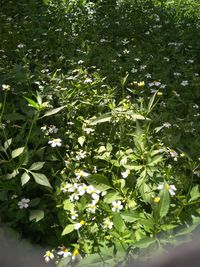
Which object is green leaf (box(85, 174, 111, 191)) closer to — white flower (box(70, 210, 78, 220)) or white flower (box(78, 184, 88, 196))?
white flower (box(78, 184, 88, 196))

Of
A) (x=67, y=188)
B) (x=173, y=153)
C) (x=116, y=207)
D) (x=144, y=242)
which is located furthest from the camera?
(x=173, y=153)

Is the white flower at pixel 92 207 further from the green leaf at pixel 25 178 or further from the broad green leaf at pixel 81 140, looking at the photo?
the broad green leaf at pixel 81 140

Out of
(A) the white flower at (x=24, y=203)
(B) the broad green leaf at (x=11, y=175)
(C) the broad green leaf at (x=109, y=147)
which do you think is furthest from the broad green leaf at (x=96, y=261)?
(C) the broad green leaf at (x=109, y=147)

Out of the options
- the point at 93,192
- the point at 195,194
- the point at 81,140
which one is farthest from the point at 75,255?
the point at 81,140

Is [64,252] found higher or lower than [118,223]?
lower

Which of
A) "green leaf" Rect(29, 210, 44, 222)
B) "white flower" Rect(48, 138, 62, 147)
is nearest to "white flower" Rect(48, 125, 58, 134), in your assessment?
"white flower" Rect(48, 138, 62, 147)

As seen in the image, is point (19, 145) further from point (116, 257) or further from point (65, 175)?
point (116, 257)

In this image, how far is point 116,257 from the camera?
169 cm

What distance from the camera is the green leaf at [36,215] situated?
1823 millimetres

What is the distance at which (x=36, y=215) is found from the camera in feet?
6.05

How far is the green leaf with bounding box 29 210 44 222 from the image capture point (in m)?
1.82

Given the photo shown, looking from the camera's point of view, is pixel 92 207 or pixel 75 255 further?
pixel 92 207

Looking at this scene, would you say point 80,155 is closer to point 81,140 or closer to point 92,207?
point 81,140

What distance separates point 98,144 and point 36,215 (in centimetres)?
57
